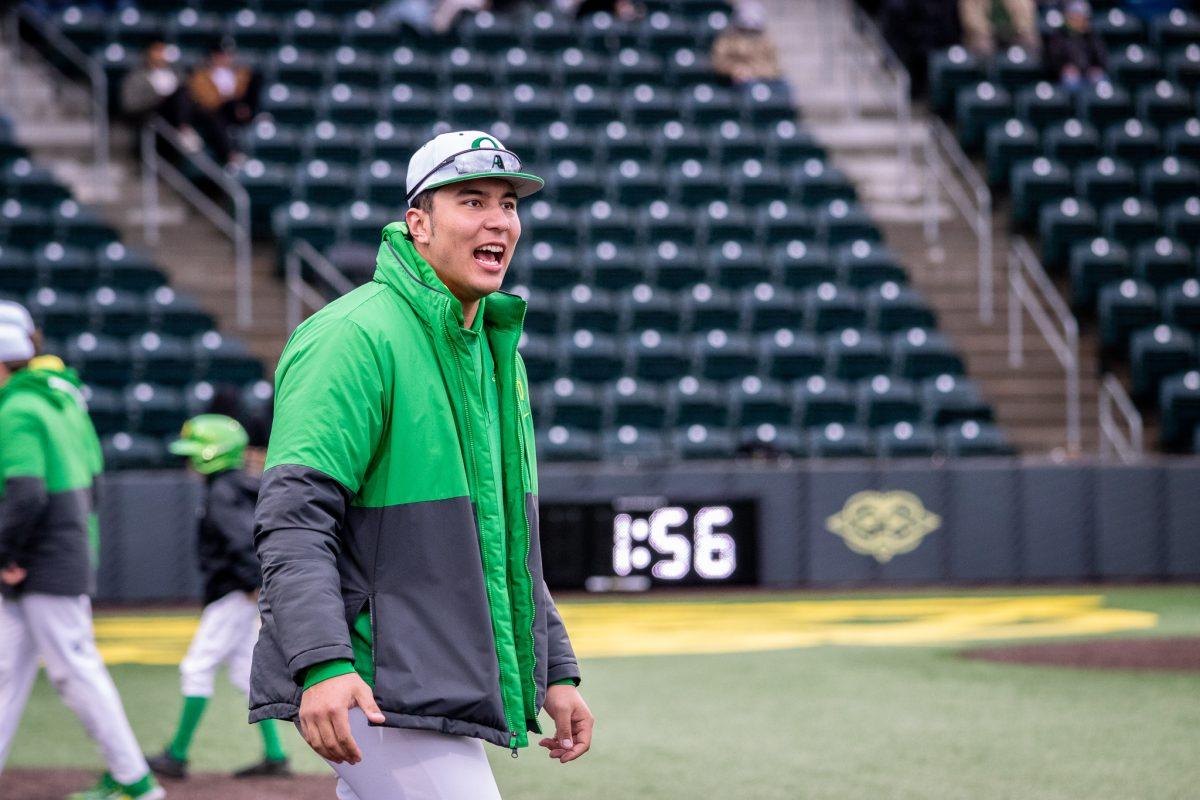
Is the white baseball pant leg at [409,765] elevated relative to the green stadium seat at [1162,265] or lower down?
lower down

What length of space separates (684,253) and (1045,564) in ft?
19.2

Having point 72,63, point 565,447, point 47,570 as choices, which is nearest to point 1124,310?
point 565,447

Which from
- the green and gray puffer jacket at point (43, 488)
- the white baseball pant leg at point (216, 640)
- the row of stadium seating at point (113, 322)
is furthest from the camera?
the row of stadium seating at point (113, 322)

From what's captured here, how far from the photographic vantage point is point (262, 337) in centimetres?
1869

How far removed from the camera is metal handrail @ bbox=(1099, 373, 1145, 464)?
1734 centimetres

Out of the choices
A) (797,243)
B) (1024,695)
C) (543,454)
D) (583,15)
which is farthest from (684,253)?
(1024,695)

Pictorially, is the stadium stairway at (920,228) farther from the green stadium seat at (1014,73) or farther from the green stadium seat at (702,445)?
the green stadium seat at (702,445)

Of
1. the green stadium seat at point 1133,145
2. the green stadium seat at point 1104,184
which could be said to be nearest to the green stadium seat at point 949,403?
the green stadium seat at point 1104,184

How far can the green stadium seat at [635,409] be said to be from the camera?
17000 millimetres

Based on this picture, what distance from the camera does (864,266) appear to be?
63.5ft

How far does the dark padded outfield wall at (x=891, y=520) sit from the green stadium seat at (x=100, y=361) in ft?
7.38

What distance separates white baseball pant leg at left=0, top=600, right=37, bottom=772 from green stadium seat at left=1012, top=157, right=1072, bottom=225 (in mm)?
16490

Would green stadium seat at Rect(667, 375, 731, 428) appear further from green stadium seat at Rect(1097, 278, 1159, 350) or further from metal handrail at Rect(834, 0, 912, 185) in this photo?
metal handrail at Rect(834, 0, 912, 185)

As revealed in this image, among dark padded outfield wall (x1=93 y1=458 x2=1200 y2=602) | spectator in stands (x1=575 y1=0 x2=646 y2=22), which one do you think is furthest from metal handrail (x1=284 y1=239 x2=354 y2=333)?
spectator in stands (x1=575 y1=0 x2=646 y2=22)
